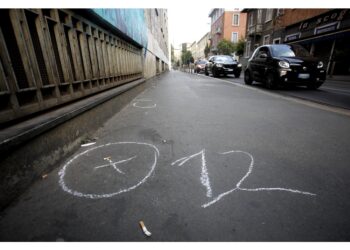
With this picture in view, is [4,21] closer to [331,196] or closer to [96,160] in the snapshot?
[96,160]

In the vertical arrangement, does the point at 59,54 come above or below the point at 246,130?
above

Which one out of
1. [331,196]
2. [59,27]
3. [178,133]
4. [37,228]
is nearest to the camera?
[37,228]

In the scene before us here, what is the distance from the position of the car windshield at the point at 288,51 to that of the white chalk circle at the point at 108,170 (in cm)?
761

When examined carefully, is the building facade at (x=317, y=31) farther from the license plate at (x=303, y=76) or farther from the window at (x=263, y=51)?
the license plate at (x=303, y=76)

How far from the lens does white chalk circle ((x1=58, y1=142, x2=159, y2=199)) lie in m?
1.83

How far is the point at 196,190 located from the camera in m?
1.82

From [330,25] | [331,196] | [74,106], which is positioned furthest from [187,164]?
[330,25]

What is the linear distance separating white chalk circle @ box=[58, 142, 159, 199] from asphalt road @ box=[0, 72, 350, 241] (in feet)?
0.04

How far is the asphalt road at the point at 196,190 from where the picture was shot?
4.54ft

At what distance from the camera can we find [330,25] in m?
15.1

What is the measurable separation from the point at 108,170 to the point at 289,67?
762cm

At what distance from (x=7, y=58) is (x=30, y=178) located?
122 centimetres

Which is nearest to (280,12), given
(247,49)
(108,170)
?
(247,49)

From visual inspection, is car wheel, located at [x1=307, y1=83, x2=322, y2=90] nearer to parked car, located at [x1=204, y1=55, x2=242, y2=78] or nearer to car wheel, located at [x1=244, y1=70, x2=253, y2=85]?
car wheel, located at [x1=244, y1=70, x2=253, y2=85]
